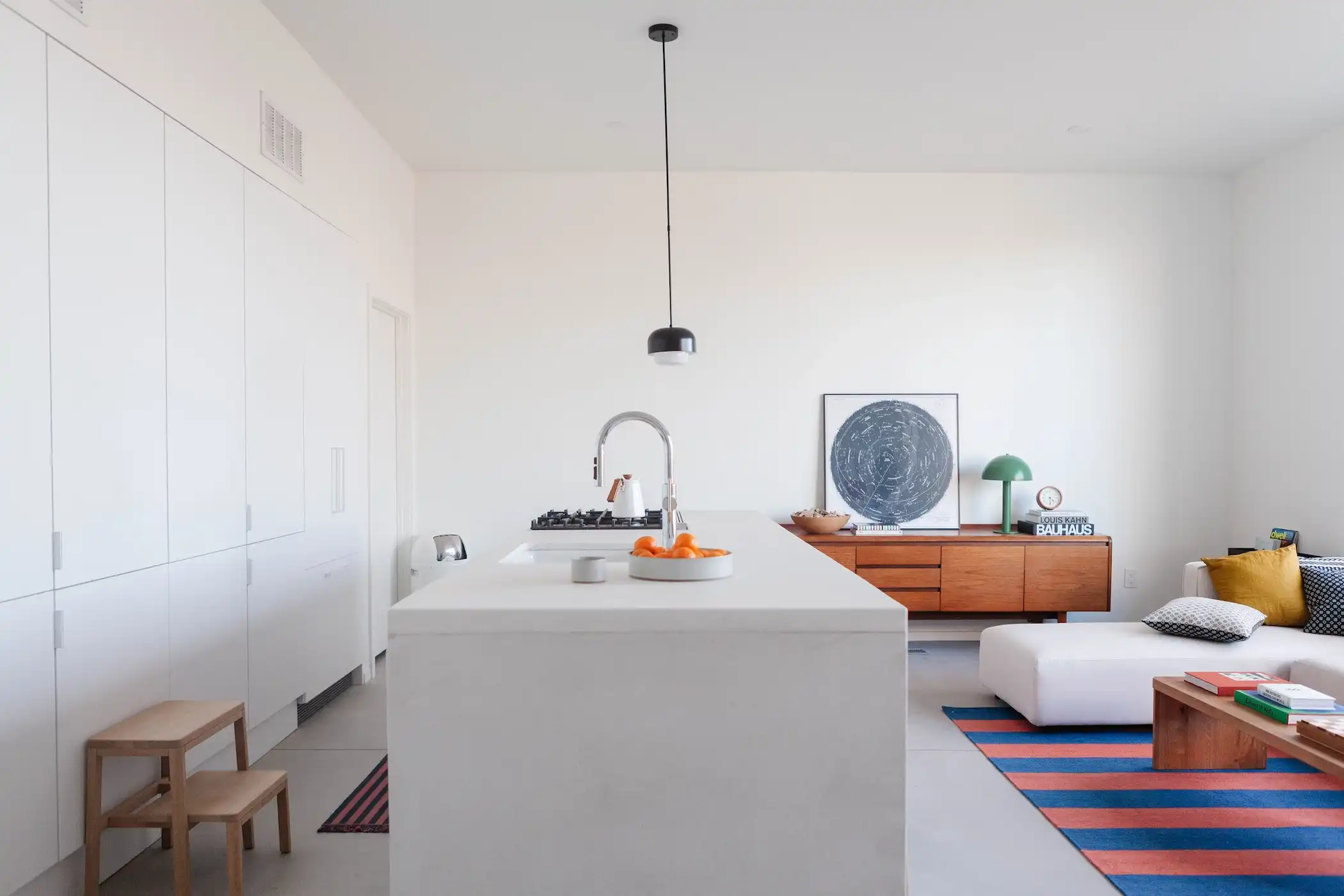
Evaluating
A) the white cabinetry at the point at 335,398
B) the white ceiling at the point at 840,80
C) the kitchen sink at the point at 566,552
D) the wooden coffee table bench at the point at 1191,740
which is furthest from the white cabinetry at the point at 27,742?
the wooden coffee table bench at the point at 1191,740

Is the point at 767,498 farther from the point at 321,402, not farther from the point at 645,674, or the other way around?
the point at 645,674

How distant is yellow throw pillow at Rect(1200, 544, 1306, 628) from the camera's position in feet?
12.2

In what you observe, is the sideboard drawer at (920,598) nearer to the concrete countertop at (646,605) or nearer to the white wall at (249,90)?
the concrete countertop at (646,605)

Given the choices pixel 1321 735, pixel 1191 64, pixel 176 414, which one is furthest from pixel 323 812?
pixel 1191 64

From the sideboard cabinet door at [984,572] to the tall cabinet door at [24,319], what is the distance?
13.5ft

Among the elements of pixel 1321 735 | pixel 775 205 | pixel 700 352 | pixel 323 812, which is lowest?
pixel 323 812

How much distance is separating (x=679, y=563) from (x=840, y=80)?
2.78 metres

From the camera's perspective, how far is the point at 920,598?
477 cm

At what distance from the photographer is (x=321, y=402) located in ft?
11.9

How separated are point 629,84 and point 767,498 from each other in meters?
Answer: 2.51

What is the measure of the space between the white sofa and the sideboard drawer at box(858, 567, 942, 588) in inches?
47.4

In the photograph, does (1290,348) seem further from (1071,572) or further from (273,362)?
(273,362)

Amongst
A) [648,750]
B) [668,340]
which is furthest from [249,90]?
[648,750]

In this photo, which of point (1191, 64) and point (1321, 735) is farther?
point (1191, 64)
